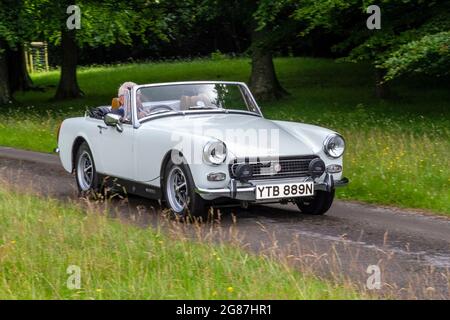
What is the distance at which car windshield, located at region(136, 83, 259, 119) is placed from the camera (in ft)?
31.9

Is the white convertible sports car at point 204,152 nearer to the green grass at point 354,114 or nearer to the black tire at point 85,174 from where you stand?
the black tire at point 85,174

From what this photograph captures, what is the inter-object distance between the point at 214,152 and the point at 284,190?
866 millimetres

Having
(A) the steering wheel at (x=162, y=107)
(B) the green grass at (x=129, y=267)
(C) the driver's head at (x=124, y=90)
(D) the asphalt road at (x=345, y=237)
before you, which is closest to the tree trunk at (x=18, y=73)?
(D) the asphalt road at (x=345, y=237)

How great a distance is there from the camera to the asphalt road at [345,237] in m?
6.27

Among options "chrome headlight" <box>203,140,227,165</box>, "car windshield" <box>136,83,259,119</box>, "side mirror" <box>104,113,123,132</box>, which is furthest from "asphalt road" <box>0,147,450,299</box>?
"car windshield" <box>136,83,259,119</box>

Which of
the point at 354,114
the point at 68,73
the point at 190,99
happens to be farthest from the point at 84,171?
the point at 68,73

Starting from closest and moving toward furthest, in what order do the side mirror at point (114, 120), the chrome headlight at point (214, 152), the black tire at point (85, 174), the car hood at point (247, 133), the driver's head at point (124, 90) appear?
the chrome headlight at point (214, 152)
the car hood at point (247, 133)
the side mirror at point (114, 120)
the driver's head at point (124, 90)
the black tire at point (85, 174)

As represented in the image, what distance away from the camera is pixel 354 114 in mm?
19797

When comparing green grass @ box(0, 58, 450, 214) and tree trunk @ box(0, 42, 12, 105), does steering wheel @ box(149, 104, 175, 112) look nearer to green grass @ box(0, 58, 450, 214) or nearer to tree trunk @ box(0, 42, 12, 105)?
green grass @ box(0, 58, 450, 214)

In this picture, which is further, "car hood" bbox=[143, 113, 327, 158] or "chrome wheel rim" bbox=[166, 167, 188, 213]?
"chrome wheel rim" bbox=[166, 167, 188, 213]

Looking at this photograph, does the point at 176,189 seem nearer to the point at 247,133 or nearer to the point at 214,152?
the point at 214,152

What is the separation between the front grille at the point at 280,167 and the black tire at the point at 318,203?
0.58 metres
